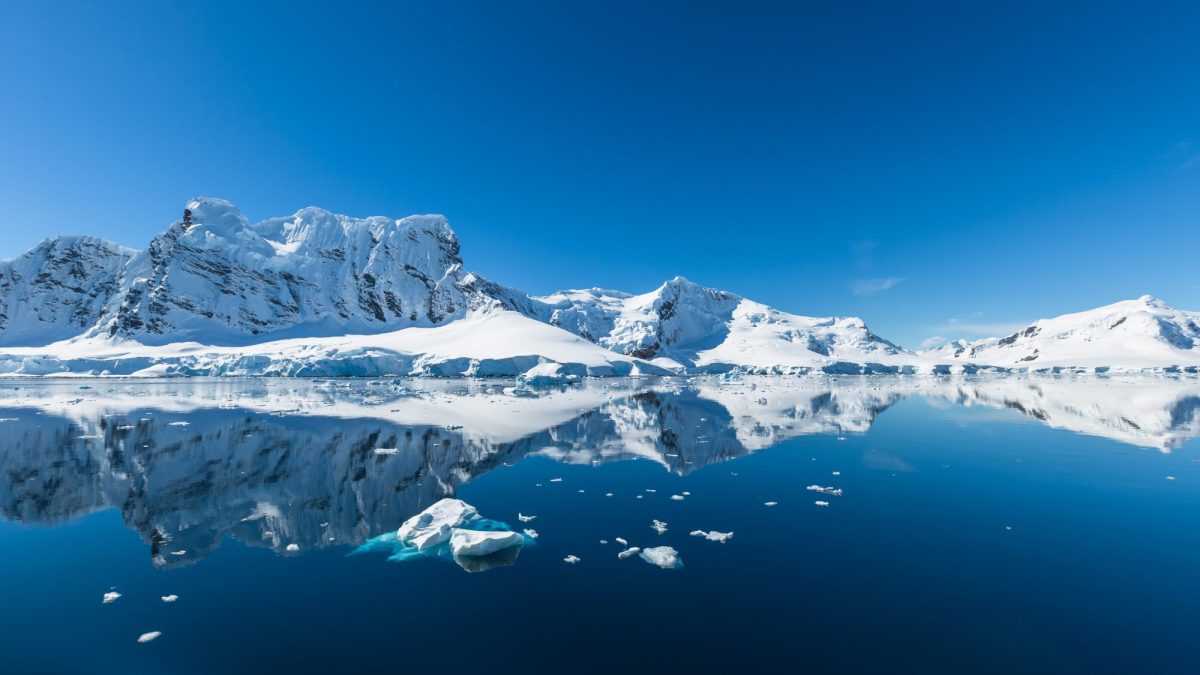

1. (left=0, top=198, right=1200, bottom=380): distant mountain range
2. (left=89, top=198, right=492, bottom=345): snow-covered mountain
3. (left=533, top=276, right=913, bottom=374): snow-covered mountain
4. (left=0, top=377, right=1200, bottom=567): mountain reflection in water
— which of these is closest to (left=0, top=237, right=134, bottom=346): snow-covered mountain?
(left=0, top=198, right=1200, bottom=380): distant mountain range

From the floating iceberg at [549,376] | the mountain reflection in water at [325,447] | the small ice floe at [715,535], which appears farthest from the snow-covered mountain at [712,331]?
the small ice floe at [715,535]

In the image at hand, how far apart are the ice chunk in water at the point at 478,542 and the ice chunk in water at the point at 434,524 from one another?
8.8 inches

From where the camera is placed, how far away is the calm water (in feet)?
17.7

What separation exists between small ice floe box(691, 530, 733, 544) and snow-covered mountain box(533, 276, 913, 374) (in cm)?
9725

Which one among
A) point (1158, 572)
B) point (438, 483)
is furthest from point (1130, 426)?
point (438, 483)

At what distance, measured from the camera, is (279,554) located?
8.19 metres

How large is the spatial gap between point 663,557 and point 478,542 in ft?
9.18

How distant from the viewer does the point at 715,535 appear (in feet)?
28.8

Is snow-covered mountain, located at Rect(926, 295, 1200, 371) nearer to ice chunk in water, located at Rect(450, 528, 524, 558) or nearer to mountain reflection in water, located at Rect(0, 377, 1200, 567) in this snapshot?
mountain reflection in water, located at Rect(0, 377, 1200, 567)

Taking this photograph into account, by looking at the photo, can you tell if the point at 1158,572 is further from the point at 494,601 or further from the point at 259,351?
the point at 259,351

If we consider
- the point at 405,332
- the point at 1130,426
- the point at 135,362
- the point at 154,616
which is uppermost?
the point at 405,332

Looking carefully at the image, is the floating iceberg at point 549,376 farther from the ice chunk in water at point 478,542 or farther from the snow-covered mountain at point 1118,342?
the snow-covered mountain at point 1118,342

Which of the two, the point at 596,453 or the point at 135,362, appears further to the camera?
the point at 135,362

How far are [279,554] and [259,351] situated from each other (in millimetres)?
85411
